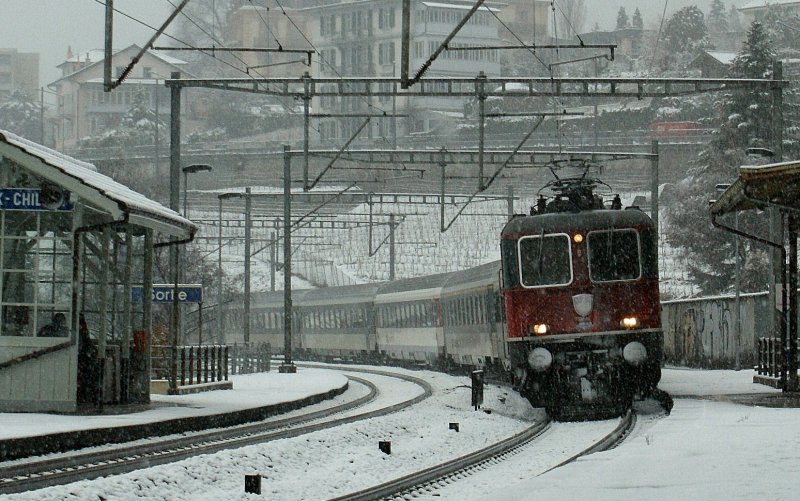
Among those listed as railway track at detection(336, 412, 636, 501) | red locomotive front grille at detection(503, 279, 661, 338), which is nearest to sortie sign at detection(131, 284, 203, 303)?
red locomotive front grille at detection(503, 279, 661, 338)

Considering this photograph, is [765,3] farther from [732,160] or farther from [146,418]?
[146,418]

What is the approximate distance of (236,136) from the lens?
406 ft

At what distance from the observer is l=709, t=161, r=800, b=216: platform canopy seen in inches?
691

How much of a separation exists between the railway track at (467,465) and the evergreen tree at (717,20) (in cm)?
15969

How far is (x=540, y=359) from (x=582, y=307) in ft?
3.48

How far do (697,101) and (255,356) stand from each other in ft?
206

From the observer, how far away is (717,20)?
176m

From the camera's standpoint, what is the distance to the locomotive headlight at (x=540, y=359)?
69.9 feet

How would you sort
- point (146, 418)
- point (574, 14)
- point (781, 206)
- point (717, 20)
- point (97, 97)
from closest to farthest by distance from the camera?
point (146, 418), point (781, 206), point (97, 97), point (717, 20), point (574, 14)

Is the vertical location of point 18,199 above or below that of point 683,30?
below

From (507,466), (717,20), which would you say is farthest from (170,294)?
(717,20)

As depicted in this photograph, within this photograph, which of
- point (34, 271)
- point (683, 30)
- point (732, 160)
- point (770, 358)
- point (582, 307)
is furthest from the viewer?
point (683, 30)

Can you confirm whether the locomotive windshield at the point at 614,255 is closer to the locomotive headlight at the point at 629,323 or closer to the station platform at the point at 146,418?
the locomotive headlight at the point at 629,323

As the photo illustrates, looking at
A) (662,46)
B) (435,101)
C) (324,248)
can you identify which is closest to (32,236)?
(324,248)
